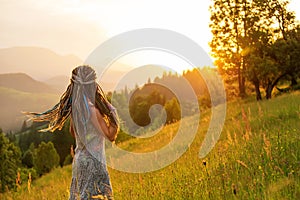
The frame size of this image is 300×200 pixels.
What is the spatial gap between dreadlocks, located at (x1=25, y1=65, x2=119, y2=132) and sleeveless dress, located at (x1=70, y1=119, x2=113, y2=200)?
26 cm

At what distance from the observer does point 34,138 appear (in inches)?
3725

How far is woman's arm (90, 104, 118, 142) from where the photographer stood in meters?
4.46

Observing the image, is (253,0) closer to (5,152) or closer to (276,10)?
(276,10)

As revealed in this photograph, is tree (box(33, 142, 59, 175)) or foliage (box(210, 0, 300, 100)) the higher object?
foliage (box(210, 0, 300, 100))

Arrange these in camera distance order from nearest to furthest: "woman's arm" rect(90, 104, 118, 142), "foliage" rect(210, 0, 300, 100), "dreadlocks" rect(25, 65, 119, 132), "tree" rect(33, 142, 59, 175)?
"woman's arm" rect(90, 104, 118, 142)
"dreadlocks" rect(25, 65, 119, 132)
"foliage" rect(210, 0, 300, 100)
"tree" rect(33, 142, 59, 175)

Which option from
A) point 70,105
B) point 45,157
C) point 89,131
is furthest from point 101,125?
point 45,157

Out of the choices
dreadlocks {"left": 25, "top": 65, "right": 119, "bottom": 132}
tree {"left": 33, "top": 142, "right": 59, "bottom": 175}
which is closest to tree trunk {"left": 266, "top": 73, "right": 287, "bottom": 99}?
dreadlocks {"left": 25, "top": 65, "right": 119, "bottom": 132}

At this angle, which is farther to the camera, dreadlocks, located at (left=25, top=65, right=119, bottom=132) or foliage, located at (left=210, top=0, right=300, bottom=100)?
foliage, located at (left=210, top=0, right=300, bottom=100)

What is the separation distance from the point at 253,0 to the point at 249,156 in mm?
23371

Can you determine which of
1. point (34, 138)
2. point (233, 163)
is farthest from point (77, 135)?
point (34, 138)

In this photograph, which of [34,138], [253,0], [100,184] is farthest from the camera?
[34,138]

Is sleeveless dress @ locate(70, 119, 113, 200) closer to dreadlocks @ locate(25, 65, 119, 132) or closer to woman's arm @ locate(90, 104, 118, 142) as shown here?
woman's arm @ locate(90, 104, 118, 142)

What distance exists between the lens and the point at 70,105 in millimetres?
4719

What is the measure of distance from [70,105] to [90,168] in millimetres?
793
